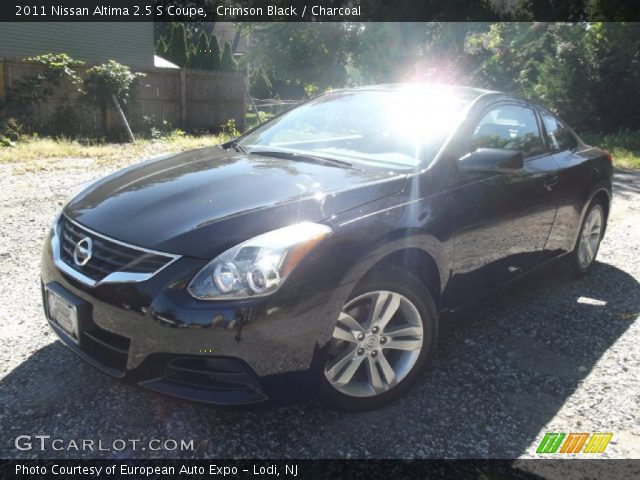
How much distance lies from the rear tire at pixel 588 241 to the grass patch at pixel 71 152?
762cm

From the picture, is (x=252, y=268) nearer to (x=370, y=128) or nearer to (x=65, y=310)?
(x=65, y=310)

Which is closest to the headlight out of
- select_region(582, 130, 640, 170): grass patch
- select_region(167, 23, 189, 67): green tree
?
select_region(582, 130, 640, 170): grass patch

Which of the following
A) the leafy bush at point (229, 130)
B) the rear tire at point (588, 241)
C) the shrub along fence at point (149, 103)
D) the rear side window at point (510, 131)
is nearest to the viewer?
the rear side window at point (510, 131)

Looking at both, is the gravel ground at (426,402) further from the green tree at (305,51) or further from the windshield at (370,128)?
the green tree at (305,51)

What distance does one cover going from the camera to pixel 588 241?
475cm

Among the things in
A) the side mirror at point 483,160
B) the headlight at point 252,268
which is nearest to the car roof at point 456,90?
the side mirror at point 483,160

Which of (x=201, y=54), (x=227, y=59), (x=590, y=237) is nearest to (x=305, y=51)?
(x=227, y=59)

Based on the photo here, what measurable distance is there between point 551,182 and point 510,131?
0.47m

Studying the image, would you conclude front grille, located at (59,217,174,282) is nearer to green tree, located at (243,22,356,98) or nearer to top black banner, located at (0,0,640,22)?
top black banner, located at (0,0,640,22)

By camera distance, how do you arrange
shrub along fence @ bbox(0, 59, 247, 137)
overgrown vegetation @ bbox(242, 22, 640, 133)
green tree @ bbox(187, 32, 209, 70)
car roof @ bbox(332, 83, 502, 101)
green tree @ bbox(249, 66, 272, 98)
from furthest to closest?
green tree @ bbox(249, 66, 272, 98) → green tree @ bbox(187, 32, 209, 70) → overgrown vegetation @ bbox(242, 22, 640, 133) → shrub along fence @ bbox(0, 59, 247, 137) → car roof @ bbox(332, 83, 502, 101)

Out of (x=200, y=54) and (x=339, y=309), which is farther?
(x=200, y=54)

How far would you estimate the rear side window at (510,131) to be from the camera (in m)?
3.47

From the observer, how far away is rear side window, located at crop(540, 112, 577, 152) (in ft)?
13.9

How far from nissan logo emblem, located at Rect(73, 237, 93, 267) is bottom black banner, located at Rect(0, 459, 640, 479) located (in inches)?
33.7
